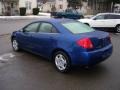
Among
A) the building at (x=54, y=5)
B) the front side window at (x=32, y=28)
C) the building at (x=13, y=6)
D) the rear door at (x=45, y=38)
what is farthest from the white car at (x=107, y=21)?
the building at (x=54, y=5)

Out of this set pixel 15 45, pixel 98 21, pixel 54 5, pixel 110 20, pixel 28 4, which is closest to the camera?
pixel 15 45

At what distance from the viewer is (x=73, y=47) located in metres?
6.09

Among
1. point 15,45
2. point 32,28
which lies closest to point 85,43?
point 32,28

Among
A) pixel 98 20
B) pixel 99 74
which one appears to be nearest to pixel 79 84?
pixel 99 74

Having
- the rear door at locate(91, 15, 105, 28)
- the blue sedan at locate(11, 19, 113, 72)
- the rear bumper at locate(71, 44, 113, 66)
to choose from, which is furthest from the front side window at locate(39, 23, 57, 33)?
the rear door at locate(91, 15, 105, 28)

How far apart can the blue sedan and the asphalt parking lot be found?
1.21ft

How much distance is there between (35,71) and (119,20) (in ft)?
37.4

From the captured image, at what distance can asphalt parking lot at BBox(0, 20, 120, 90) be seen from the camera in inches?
218

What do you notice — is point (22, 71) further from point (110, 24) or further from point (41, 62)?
point (110, 24)

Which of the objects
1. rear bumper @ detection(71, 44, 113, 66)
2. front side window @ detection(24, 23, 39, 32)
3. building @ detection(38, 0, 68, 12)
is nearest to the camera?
rear bumper @ detection(71, 44, 113, 66)

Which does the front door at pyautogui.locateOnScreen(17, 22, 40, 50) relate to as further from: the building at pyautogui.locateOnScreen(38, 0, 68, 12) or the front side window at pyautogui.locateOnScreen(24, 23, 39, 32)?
the building at pyautogui.locateOnScreen(38, 0, 68, 12)

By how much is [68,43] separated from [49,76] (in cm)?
108

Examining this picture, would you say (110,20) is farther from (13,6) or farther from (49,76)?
(13,6)

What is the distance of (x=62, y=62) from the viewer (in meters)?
6.48
